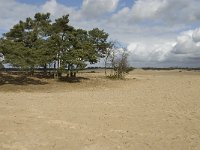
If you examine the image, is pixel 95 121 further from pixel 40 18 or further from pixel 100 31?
pixel 100 31

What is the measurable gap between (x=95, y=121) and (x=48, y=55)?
81.4ft

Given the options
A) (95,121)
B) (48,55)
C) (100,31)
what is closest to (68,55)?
(48,55)

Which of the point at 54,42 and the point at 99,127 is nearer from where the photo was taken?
the point at 99,127

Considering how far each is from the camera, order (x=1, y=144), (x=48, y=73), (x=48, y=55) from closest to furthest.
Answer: (x=1, y=144)
(x=48, y=55)
(x=48, y=73)

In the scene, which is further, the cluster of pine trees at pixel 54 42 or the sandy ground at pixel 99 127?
the cluster of pine trees at pixel 54 42

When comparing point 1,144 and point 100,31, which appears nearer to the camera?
point 1,144

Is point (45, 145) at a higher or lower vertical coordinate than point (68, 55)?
lower

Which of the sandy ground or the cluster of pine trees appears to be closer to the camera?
the sandy ground

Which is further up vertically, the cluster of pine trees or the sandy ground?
the cluster of pine trees

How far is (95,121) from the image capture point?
14750 millimetres

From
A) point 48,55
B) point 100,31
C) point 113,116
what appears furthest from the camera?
point 100,31

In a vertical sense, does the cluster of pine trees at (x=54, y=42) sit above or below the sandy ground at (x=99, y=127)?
above

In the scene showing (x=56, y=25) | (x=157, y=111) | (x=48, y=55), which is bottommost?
(x=157, y=111)

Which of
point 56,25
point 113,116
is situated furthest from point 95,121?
point 56,25
